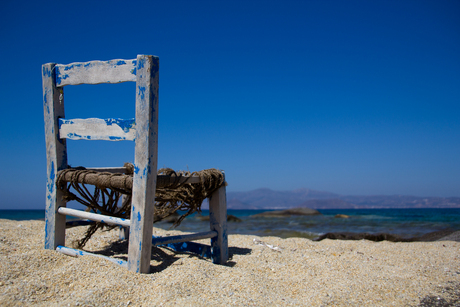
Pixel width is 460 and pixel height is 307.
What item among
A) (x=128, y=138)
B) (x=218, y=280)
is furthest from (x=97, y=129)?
(x=218, y=280)

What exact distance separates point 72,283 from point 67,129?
145cm

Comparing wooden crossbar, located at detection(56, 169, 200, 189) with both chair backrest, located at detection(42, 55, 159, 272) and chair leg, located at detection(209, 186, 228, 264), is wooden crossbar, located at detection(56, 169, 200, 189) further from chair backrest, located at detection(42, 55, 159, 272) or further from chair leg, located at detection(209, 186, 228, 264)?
chair leg, located at detection(209, 186, 228, 264)

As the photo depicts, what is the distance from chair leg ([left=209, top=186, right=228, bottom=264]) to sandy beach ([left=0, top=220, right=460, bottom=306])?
278mm

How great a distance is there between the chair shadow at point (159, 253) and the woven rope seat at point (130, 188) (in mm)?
361

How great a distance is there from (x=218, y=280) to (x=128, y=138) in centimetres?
140

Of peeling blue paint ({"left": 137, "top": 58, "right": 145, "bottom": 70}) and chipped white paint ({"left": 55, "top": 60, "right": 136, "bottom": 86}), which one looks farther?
chipped white paint ({"left": 55, "top": 60, "right": 136, "bottom": 86})

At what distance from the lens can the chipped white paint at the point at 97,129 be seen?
2.54 meters

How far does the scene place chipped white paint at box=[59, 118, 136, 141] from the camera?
2.54 m

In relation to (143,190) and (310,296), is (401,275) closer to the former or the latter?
(310,296)

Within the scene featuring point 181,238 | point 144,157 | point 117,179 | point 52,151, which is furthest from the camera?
point 181,238

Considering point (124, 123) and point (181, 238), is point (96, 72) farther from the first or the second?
point (181, 238)

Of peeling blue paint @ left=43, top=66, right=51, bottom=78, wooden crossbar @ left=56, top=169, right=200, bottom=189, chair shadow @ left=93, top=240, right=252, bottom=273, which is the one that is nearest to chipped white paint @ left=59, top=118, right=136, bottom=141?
wooden crossbar @ left=56, top=169, right=200, bottom=189

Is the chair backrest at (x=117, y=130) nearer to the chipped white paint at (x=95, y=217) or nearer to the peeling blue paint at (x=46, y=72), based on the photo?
the peeling blue paint at (x=46, y=72)

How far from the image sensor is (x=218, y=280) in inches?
102
